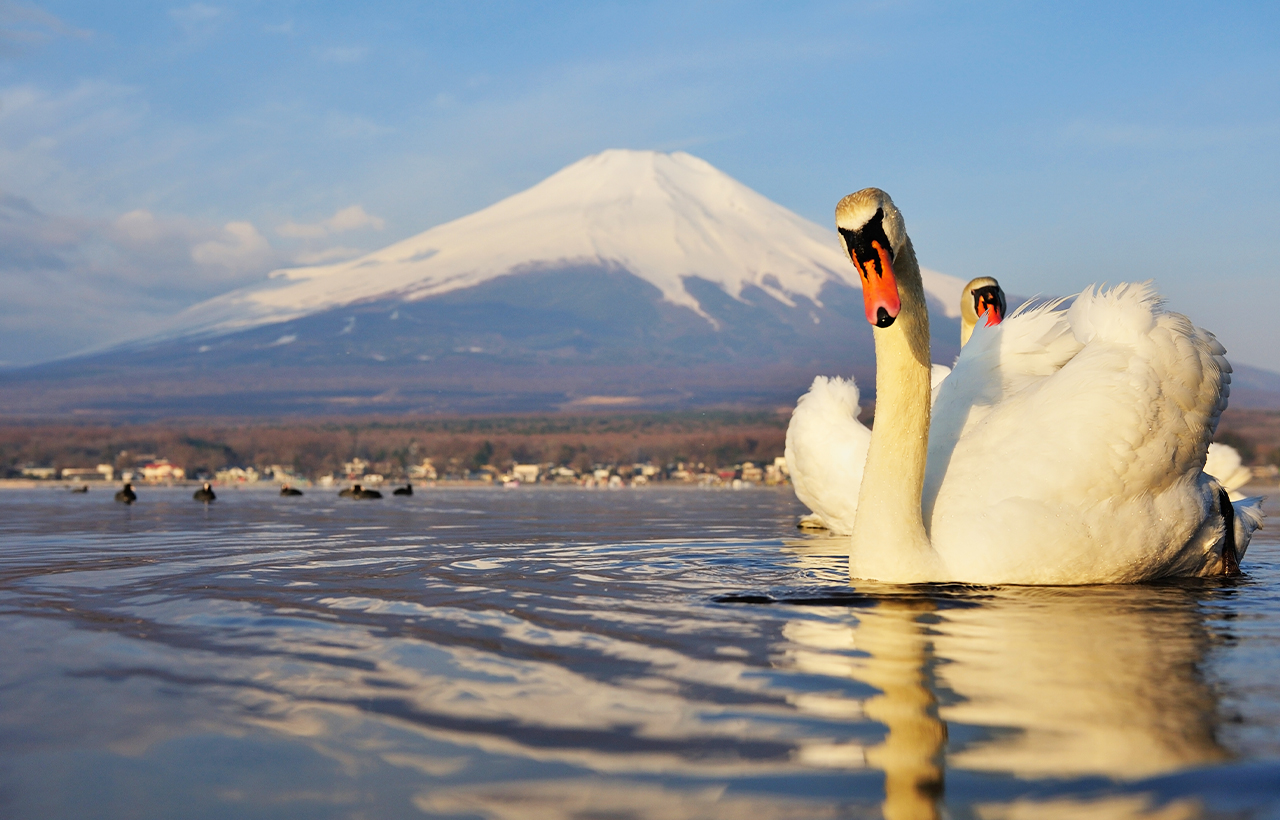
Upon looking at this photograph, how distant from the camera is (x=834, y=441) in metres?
12.7

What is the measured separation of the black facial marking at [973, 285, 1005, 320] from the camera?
14.5m

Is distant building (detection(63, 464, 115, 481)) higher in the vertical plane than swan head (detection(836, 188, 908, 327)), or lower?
lower

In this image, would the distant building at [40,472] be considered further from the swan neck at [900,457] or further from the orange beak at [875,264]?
the orange beak at [875,264]

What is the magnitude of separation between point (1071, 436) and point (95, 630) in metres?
6.33

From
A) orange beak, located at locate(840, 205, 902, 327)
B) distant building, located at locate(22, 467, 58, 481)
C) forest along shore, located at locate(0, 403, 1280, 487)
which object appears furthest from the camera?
distant building, located at locate(22, 467, 58, 481)

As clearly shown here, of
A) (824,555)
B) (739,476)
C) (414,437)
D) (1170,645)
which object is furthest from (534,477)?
(1170,645)

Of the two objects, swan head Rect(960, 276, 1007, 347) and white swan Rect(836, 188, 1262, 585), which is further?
swan head Rect(960, 276, 1007, 347)

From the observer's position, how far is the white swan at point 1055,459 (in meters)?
8.12

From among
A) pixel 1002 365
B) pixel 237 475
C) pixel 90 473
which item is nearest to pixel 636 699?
pixel 1002 365

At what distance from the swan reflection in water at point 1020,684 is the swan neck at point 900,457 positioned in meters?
0.25

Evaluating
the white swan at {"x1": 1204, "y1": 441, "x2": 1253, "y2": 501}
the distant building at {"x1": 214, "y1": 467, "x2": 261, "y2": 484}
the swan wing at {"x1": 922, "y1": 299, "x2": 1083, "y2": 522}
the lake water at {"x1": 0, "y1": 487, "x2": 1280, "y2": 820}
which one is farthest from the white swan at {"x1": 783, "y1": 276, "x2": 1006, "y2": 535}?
the distant building at {"x1": 214, "y1": 467, "x2": 261, "y2": 484}

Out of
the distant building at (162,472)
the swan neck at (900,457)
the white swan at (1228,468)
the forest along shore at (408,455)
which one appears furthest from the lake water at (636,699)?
the distant building at (162,472)

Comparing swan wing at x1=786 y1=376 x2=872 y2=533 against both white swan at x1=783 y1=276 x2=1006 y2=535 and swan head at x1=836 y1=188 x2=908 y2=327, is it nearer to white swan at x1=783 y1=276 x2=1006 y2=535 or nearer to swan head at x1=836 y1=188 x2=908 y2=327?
white swan at x1=783 y1=276 x2=1006 y2=535

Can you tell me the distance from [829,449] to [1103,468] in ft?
15.3
